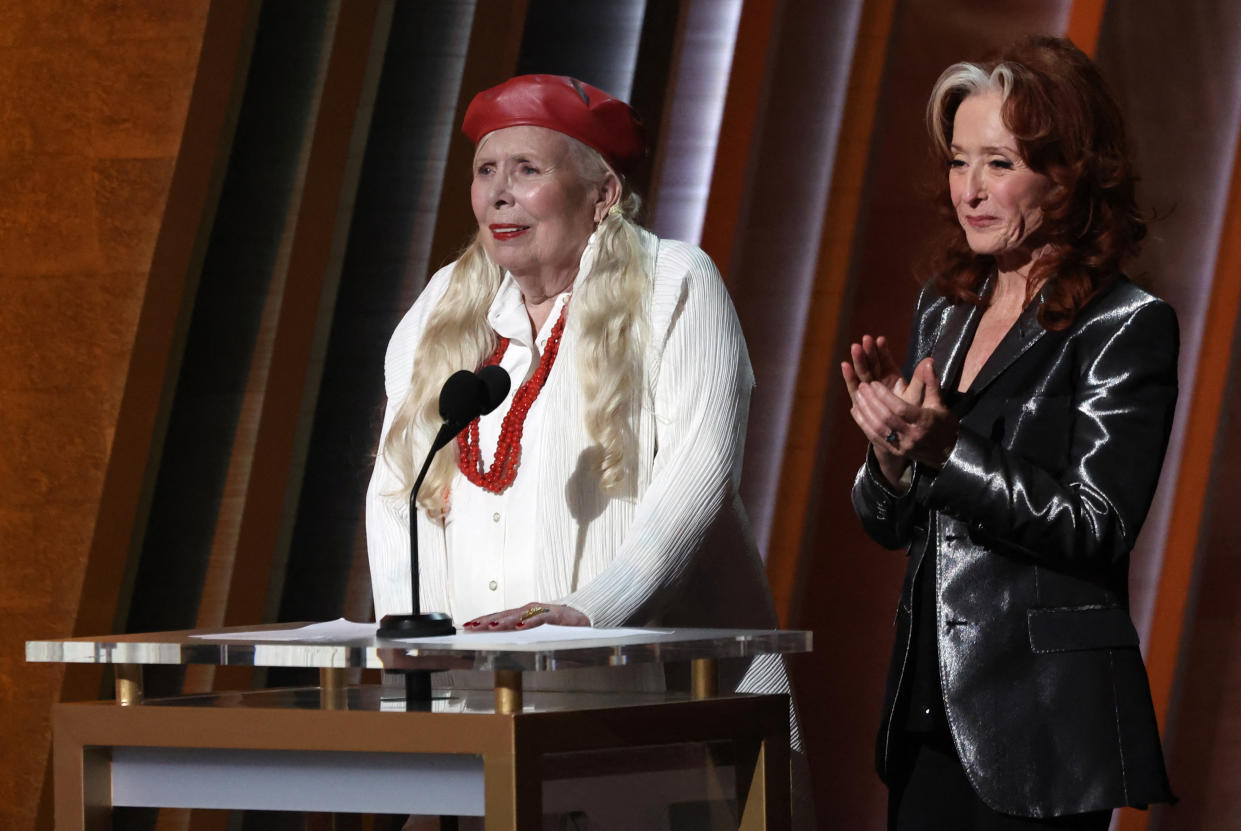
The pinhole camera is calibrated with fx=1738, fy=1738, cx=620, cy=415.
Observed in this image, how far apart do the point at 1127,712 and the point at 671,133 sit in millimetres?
3555

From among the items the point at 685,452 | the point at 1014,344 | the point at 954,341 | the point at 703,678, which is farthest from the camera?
the point at 685,452

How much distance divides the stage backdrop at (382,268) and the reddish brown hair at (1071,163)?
0.34m

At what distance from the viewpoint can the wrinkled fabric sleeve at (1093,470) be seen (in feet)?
6.25

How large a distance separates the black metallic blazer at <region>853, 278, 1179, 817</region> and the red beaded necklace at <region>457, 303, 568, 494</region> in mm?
642

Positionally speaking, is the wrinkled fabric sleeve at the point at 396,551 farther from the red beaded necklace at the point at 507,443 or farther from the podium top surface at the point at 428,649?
the podium top surface at the point at 428,649

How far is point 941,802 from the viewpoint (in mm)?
2029

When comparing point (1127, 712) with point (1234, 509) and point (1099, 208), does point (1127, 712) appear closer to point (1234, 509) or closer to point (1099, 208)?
point (1099, 208)

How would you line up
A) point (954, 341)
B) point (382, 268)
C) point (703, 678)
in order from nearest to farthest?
point (703, 678), point (954, 341), point (382, 268)

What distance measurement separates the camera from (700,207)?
17.1 feet

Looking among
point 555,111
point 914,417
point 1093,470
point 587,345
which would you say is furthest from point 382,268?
point 1093,470

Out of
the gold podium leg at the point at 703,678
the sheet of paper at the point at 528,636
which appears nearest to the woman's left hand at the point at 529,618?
the sheet of paper at the point at 528,636

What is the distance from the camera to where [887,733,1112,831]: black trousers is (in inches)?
76.7

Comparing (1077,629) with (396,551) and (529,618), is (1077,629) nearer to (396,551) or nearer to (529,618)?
(529,618)

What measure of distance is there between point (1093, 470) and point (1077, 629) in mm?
181
